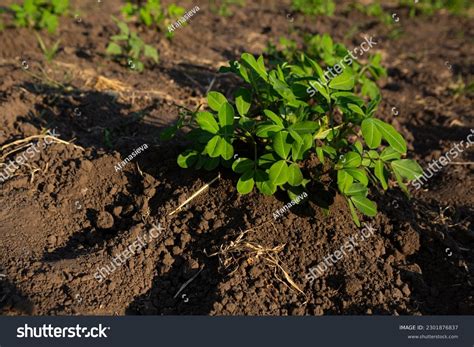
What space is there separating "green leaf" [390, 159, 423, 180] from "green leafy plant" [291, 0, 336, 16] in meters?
3.83


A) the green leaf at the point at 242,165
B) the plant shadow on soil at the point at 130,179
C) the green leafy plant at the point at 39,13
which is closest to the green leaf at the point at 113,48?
the plant shadow on soil at the point at 130,179

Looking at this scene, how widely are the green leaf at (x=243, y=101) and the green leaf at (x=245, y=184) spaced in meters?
0.33

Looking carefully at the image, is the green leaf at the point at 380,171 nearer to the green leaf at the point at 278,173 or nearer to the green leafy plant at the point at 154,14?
the green leaf at the point at 278,173

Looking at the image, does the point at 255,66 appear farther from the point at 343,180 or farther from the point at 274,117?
the point at 343,180

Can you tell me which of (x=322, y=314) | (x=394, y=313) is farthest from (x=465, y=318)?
(x=322, y=314)

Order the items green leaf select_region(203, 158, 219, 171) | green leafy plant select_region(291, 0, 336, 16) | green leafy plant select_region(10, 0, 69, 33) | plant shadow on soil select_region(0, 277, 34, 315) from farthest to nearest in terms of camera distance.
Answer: green leafy plant select_region(291, 0, 336, 16) → green leafy plant select_region(10, 0, 69, 33) → green leaf select_region(203, 158, 219, 171) → plant shadow on soil select_region(0, 277, 34, 315)

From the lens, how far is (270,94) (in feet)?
10.5

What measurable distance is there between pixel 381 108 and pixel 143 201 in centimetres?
231

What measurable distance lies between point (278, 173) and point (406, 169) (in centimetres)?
65

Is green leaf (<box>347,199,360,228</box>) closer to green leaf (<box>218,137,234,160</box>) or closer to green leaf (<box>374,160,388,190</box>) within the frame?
green leaf (<box>374,160,388,190</box>)

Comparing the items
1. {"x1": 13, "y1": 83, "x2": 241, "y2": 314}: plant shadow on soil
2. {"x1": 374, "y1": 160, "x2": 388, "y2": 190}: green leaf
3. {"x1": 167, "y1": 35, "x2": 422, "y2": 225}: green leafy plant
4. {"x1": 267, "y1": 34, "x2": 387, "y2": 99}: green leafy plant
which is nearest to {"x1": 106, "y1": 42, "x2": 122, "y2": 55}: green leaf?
{"x1": 13, "y1": 83, "x2": 241, "y2": 314}: plant shadow on soil

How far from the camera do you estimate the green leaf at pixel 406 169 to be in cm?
313

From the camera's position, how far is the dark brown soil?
293 cm

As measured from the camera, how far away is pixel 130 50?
498cm
